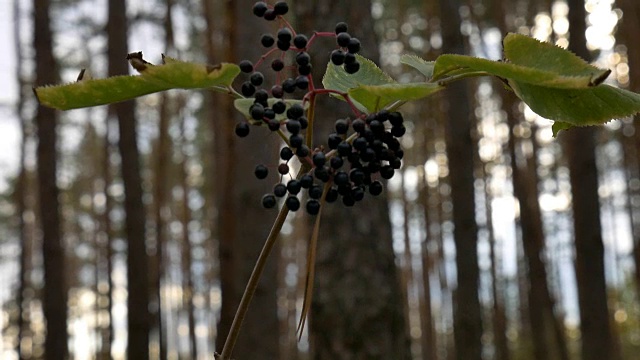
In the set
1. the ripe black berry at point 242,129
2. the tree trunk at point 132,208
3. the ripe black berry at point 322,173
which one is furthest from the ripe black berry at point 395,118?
the tree trunk at point 132,208

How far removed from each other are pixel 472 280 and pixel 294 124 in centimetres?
672

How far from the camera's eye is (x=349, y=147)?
3.13 ft

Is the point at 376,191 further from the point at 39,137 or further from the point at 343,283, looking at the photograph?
the point at 39,137

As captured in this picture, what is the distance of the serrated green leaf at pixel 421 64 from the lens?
3.24 ft

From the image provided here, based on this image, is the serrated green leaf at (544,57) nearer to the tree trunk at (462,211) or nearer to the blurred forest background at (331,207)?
the blurred forest background at (331,207)

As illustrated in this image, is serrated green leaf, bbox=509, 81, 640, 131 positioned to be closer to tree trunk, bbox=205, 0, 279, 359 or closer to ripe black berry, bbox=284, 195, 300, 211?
ripe black berry, bbox=284, 195, 300, 211

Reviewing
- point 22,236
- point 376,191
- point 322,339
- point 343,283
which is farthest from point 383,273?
point 22,236

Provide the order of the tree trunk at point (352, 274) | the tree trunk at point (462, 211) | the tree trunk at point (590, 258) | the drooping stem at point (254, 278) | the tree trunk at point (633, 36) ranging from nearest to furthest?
the drooping stem at point (254, 278) < the tree trunk at point (352, 274) < the tree trunk at point (590, 258) < the tree trunk at point (462, 211) < the tree trunk at point (633, 36)

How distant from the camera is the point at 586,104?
3.16ft

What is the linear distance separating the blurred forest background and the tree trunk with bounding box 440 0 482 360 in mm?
21

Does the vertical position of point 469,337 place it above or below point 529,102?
below

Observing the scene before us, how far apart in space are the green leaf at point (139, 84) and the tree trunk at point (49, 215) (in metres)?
7.49

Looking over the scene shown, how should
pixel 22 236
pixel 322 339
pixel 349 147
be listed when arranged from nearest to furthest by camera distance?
pixel 349 147
pixel 322 339
pixel 22 236

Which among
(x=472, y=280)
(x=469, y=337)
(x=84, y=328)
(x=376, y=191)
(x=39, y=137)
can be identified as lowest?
(x=84, y=328)
